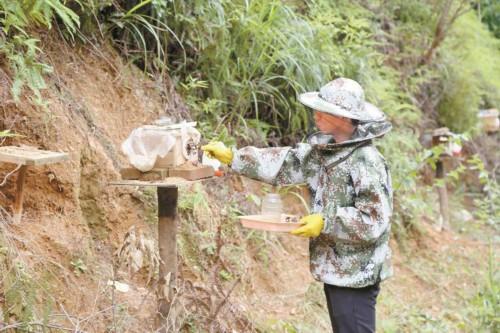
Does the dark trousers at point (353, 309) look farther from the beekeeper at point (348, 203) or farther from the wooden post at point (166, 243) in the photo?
the wooden post at point (166, 243)

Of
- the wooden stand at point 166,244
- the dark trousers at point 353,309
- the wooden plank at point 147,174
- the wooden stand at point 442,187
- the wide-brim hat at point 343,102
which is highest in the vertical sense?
the wide-brim hat at point 343,102

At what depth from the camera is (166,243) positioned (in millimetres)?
3775

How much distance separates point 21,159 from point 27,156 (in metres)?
0.05

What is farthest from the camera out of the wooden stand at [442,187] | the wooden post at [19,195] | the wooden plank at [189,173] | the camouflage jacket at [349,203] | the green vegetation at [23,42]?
the wooden stand at [442,187]

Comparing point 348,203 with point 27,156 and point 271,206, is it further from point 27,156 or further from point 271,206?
point 27,156

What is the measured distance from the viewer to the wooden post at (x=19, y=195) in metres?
3.87

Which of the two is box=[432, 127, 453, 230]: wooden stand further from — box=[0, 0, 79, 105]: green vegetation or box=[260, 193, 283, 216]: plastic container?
box=[0, 0, 79, 105]: green vegetation

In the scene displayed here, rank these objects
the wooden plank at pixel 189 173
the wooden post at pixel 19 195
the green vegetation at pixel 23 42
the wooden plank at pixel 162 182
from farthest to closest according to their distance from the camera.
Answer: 1. the green vegetation at pixel 23 42
2. the wooden post at pixel 19 195
3. the wooden plank at pixel 189 173
4. the wooden plank at pixel 162 182

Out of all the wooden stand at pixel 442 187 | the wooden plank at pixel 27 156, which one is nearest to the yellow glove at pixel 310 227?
the wooden plank at pixel 27 156

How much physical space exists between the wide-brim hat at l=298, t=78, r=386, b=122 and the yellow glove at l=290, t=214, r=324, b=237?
569 mm

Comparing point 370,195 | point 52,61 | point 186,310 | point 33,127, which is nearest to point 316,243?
point 370,195

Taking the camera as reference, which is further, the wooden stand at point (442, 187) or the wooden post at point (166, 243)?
the wooden stand at point (442, 187)

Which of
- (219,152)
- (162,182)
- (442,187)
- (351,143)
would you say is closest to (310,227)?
(351,143)

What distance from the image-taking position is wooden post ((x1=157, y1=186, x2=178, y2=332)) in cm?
377
